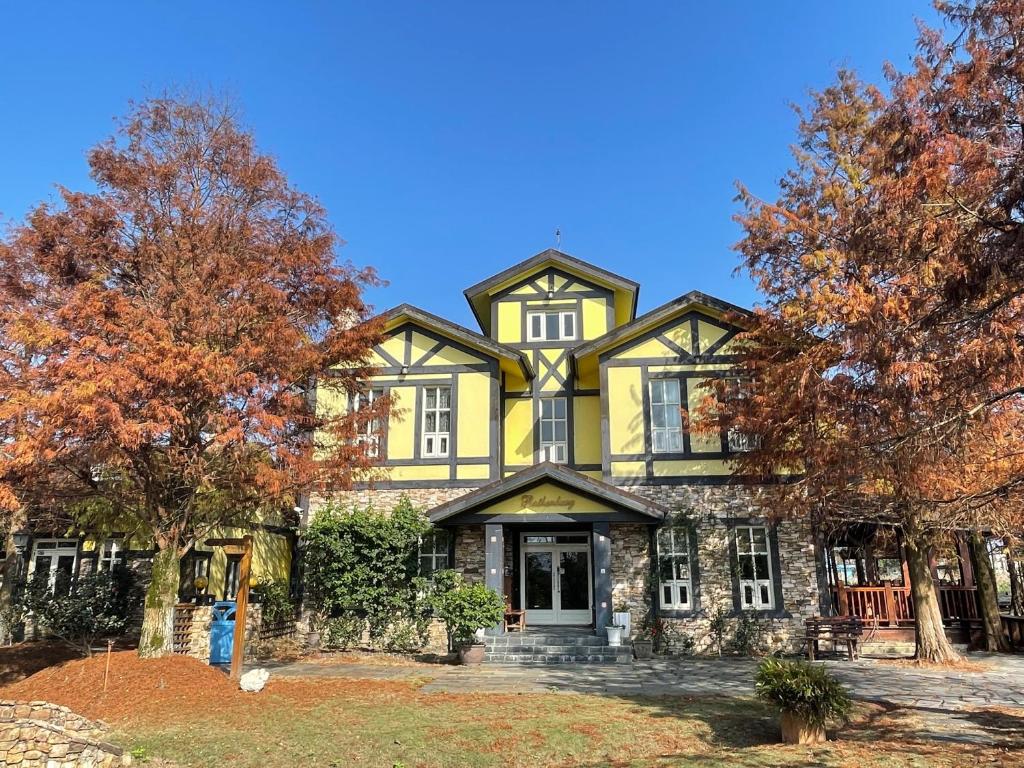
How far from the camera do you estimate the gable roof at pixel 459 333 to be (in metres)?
17.5

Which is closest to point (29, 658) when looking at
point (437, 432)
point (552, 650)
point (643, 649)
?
point (437, 432)

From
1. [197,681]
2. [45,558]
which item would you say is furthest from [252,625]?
[45,558]

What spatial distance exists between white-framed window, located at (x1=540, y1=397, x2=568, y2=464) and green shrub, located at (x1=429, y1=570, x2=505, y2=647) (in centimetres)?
479

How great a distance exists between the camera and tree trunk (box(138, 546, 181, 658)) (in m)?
11.0

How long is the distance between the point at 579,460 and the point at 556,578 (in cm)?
314

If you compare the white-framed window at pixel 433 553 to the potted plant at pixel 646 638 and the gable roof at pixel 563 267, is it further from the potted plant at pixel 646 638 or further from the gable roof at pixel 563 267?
the gable roof at pixel 563 267

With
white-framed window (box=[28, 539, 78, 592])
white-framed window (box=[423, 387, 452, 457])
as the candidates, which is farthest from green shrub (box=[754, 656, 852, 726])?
white-framed window (box=[28, 539, 78, 592])

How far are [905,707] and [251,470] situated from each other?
33.9ft

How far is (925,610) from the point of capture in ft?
44.6

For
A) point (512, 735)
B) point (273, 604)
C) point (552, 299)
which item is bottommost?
point (512, 735)

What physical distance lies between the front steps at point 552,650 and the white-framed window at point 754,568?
3270mm

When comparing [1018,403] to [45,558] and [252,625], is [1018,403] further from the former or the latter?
[45,558]

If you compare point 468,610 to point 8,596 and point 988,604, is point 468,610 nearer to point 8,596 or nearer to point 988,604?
point 8,596

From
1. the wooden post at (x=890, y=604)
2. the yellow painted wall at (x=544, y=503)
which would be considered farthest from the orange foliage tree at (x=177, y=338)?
the wooden post at (x=890, y=604)
